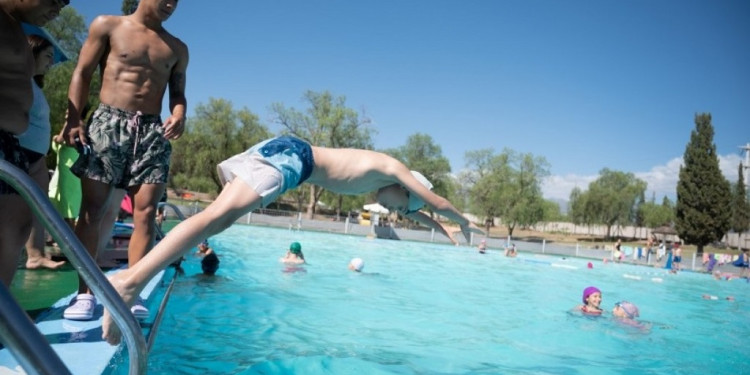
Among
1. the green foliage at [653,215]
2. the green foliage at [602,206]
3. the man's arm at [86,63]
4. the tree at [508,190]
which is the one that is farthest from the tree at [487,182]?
the man's arm at [86,63]

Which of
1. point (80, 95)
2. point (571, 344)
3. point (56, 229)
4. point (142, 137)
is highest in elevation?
point (80, 95)

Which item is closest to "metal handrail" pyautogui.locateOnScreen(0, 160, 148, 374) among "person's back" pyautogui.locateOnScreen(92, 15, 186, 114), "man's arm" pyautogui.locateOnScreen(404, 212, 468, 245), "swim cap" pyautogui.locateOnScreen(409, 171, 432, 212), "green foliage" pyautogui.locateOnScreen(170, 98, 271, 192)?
"person's back" pyautogui.locateOnScreen(92, 15, 186, 114)

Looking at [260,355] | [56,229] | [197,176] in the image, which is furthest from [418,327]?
[197,176]

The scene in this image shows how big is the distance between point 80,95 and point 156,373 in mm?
2024

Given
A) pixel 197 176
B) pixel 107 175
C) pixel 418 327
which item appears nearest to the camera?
pixel 107 175

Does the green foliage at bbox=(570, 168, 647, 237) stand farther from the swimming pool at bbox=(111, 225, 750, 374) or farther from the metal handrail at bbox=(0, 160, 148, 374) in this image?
the metal handrail at bbox=(0, 160, 148, 374)

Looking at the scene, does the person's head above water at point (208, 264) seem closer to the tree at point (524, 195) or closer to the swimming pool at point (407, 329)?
the swimming pool at point (407, 329)

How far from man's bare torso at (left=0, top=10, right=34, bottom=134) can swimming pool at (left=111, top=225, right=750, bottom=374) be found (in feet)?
6.65

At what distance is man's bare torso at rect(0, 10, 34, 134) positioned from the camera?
237 centimetres

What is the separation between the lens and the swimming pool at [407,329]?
193 inches

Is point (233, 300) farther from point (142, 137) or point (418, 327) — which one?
point (142, 137)

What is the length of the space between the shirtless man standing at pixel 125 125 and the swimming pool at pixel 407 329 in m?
1.18

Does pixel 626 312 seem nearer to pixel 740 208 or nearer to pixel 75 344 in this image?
pixel 75 344

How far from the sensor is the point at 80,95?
3316 mm
